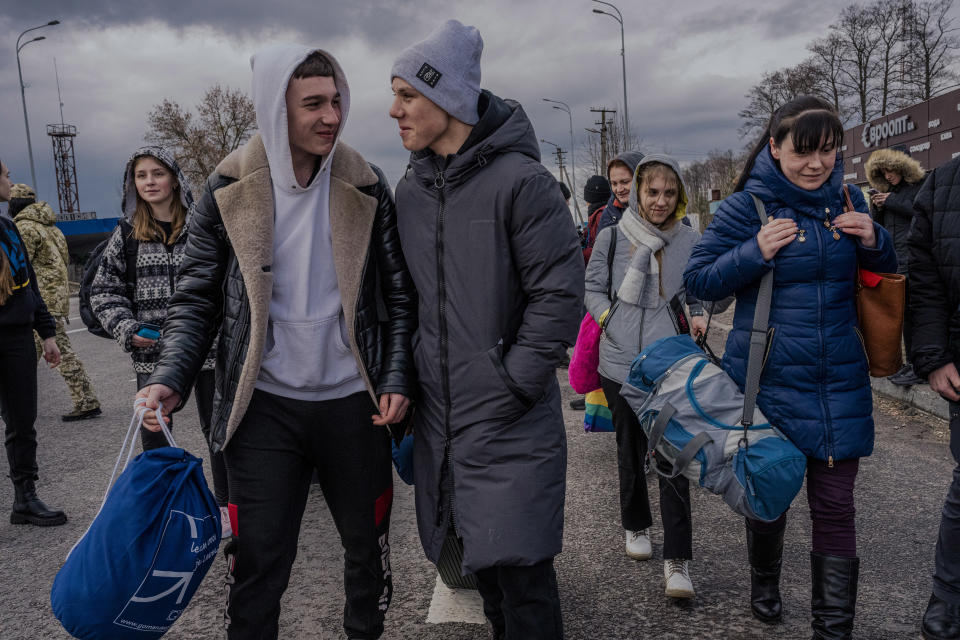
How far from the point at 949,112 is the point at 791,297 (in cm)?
1957

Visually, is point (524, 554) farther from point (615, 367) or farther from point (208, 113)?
point (208, 113)

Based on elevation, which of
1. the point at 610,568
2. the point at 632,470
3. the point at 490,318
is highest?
the point at 490,318

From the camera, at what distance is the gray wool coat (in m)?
2.26

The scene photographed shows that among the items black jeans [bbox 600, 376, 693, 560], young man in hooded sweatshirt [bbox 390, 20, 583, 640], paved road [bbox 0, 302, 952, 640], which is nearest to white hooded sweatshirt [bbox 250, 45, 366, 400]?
young man in hooded sweatshirt [bbox 390, 20, 583, 640]

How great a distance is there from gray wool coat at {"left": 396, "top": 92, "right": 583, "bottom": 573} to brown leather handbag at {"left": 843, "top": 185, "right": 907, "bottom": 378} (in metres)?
1.15

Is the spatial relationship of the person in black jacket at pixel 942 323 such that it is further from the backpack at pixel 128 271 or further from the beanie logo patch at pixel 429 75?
the backpack at pixel 128 271

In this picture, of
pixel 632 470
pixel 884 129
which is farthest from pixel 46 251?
pixel 884 129

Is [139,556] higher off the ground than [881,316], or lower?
lower

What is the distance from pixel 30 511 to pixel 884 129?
2462cm

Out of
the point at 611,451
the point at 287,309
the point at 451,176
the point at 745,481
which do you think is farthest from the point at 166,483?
the point at 611,451

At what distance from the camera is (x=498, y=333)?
2.31m

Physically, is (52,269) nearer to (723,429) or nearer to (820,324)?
(723,429)

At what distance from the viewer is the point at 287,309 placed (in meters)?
2.42

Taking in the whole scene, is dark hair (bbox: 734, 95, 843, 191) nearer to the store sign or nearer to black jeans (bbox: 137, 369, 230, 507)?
black jeans (bbox: 137, 369, 230, 507)
